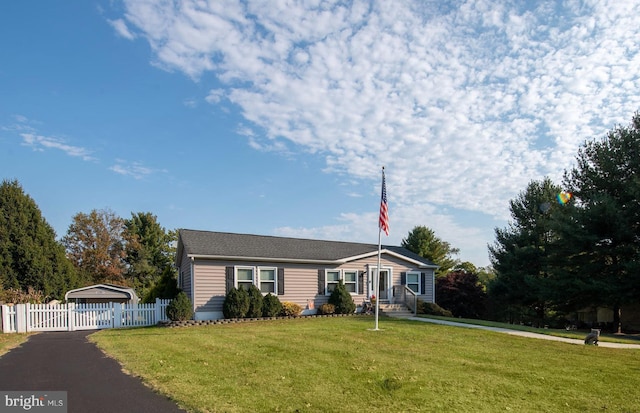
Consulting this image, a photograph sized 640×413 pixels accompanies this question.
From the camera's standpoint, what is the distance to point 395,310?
2225cm

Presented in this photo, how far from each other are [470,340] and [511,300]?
19.9 metres

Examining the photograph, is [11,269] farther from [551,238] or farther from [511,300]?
[551,238]

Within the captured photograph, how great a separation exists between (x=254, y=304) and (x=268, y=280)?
1701 mm

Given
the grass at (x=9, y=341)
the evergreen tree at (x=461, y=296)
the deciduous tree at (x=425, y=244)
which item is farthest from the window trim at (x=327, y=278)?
the deciduous tree at (x=425, y=244)

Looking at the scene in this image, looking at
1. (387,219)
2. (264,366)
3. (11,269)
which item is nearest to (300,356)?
(264,366)

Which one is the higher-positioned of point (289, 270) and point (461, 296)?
point (289, 270)

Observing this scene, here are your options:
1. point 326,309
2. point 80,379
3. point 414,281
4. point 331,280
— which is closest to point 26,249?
point 331,280

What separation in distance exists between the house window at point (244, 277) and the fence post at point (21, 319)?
8.04 metres

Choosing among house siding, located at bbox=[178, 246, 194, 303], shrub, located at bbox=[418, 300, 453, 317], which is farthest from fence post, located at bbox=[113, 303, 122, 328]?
shrub, located at bbox=[418, 300, 453, 317]

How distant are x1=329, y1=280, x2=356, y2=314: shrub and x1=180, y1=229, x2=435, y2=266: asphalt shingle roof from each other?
1580 millimetres

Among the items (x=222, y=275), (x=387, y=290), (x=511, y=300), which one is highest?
(x=222, y=275)

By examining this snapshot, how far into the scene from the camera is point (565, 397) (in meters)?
6.26

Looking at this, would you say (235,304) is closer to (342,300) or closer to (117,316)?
(117,316)

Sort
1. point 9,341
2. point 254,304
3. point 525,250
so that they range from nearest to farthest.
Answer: point 9,341 → point 254,304 → point 525,250
